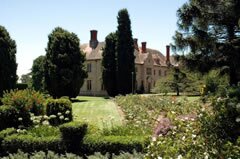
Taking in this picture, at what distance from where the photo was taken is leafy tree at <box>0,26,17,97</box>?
1190 inches

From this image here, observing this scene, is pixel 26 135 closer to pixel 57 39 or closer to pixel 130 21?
pixel 57 39

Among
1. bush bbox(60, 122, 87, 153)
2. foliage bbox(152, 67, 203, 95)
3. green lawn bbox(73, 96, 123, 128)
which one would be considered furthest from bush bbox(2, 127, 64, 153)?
foliage bbox(152, 67, 203, 95)

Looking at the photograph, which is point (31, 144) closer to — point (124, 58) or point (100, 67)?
point (124, 58)

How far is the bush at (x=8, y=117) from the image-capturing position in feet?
42.9

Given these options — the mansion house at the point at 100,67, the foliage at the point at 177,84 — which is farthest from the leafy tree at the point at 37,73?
the foliage at the point at 177,84

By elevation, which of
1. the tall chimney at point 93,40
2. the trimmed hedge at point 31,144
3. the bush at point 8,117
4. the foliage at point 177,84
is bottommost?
the trimmed hedge at point 31,144

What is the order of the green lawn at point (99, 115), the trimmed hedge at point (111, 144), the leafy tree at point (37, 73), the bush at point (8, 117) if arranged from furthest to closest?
the leafy tree at point (37, 73) < the green lawn at point (99, 115) < the bush at point (8, 117) < the trimmed hedge at point (111, 144)

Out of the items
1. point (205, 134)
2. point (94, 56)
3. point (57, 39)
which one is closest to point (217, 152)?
point (205, 134)

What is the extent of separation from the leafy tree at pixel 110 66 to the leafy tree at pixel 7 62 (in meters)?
17.3

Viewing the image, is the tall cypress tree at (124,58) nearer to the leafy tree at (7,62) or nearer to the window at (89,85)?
the window at (89,85)

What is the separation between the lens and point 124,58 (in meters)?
46.9

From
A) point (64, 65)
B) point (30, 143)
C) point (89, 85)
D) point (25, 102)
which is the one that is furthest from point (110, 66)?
point (30, 143)

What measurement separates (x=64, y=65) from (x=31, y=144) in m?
27.3

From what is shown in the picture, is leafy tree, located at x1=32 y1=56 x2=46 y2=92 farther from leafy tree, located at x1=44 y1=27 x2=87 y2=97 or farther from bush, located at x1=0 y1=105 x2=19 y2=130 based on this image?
bush, located at x1=0 y1=105 x2=19 y2=130
